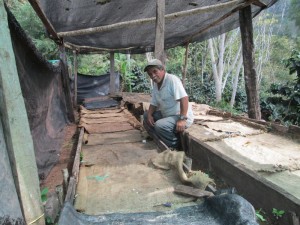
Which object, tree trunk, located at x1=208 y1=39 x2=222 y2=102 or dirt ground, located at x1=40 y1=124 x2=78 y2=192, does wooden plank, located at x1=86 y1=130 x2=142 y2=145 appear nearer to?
dirt ground, located at x1=40 y1=124 x2=78 y2=192

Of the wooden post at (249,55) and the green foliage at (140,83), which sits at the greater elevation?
the wooden post at (249,55)

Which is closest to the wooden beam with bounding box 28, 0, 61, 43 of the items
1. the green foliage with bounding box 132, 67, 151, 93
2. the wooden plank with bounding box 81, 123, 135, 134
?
the wooden plank with bounding box 81, 123, 135, 134

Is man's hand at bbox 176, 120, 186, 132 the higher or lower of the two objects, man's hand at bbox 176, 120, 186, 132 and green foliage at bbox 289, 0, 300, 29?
the lower

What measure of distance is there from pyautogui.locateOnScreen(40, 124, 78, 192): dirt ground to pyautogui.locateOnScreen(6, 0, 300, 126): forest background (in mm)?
4721

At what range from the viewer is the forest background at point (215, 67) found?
7625 mm

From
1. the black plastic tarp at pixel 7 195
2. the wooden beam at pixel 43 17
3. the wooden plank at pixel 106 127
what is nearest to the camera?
the black plastic tarp at pixel 7 195

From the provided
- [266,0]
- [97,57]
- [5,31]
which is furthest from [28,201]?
[97,57]

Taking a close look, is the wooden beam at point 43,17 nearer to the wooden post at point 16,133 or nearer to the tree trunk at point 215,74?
the wooden post at point 16,133

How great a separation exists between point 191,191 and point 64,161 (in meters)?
2.56

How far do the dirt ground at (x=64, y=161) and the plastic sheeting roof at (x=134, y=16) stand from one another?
6.96 ft

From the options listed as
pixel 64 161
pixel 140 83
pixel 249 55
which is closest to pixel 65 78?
pixel 64 161

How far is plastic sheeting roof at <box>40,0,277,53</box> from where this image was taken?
4.43m

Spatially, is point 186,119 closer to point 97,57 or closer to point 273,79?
point 97,57

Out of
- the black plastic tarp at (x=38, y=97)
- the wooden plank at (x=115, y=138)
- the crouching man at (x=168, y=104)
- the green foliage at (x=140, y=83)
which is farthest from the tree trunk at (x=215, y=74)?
the black plastic tarp at (x=38, y=97)
